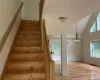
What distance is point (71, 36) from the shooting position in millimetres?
15375

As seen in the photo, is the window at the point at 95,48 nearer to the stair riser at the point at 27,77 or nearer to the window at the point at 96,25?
the window at the point at 96,25

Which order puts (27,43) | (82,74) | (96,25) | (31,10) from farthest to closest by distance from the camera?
(96,25), (82,74), (31,10), (27,43)

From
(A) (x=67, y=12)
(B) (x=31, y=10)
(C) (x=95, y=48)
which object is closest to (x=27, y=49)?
(A) (x=67, y=12)

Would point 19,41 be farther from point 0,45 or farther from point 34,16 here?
point 34,16

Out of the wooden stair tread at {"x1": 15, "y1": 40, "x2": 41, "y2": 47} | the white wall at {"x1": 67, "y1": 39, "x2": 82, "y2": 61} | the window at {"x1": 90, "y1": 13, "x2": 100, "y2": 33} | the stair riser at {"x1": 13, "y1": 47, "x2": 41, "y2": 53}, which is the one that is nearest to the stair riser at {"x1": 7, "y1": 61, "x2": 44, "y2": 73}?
the stair riser at {"x1": 13, "y1": 47, "x2": 41, "y2": 53}

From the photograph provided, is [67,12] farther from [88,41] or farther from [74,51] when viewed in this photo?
[74,51]

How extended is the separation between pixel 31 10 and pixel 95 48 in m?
7.54

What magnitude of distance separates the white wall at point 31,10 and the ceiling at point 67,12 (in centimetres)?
76

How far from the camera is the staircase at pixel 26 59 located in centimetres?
329

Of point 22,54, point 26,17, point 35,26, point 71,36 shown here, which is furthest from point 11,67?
point 71,36

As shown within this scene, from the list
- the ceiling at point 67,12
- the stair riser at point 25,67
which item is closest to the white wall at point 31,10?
the ceiling at point 67,12

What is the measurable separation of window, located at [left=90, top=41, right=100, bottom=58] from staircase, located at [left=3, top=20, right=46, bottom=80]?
8599 millimetres

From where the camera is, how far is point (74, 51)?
15836 mm

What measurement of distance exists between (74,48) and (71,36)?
137 cm
